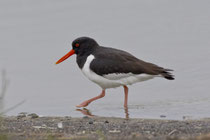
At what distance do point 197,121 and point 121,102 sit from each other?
8.63 feet

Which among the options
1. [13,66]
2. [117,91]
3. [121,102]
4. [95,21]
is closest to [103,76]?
[121,102]

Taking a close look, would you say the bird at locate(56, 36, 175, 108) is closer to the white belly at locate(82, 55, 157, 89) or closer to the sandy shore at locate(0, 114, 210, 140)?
the white belly at locate(82, 55, 157, 89)

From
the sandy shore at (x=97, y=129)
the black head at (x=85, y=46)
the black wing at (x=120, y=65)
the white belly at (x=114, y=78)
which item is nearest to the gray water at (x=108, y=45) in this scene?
the white belly at (x=114, y=78)

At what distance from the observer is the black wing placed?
8.43 meters

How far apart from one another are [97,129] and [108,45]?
6620 millimetres

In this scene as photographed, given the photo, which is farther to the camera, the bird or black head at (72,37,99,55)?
black head at (72,37,99,55)

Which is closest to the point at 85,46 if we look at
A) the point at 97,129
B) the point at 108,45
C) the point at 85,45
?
the point at 85,45

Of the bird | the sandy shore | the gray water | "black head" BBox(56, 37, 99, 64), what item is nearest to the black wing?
the bird

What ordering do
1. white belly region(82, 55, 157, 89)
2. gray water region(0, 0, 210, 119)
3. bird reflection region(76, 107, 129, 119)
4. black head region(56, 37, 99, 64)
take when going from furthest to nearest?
1. gray water region(0, 0, 210, 119)
2. black head region(56, 37, 99, 64)
3. white belly region(82, 55, 157, 89)
4. bird reflection region(76, 107, 129, 119)

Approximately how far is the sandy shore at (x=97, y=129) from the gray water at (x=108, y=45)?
52.8 inches

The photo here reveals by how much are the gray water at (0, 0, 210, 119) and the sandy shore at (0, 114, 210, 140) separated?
1.34 meters

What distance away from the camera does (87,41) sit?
9.17 m

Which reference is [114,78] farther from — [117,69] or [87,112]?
[87,112]

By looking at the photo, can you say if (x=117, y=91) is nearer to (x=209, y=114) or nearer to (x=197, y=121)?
(x=209, y=114)
